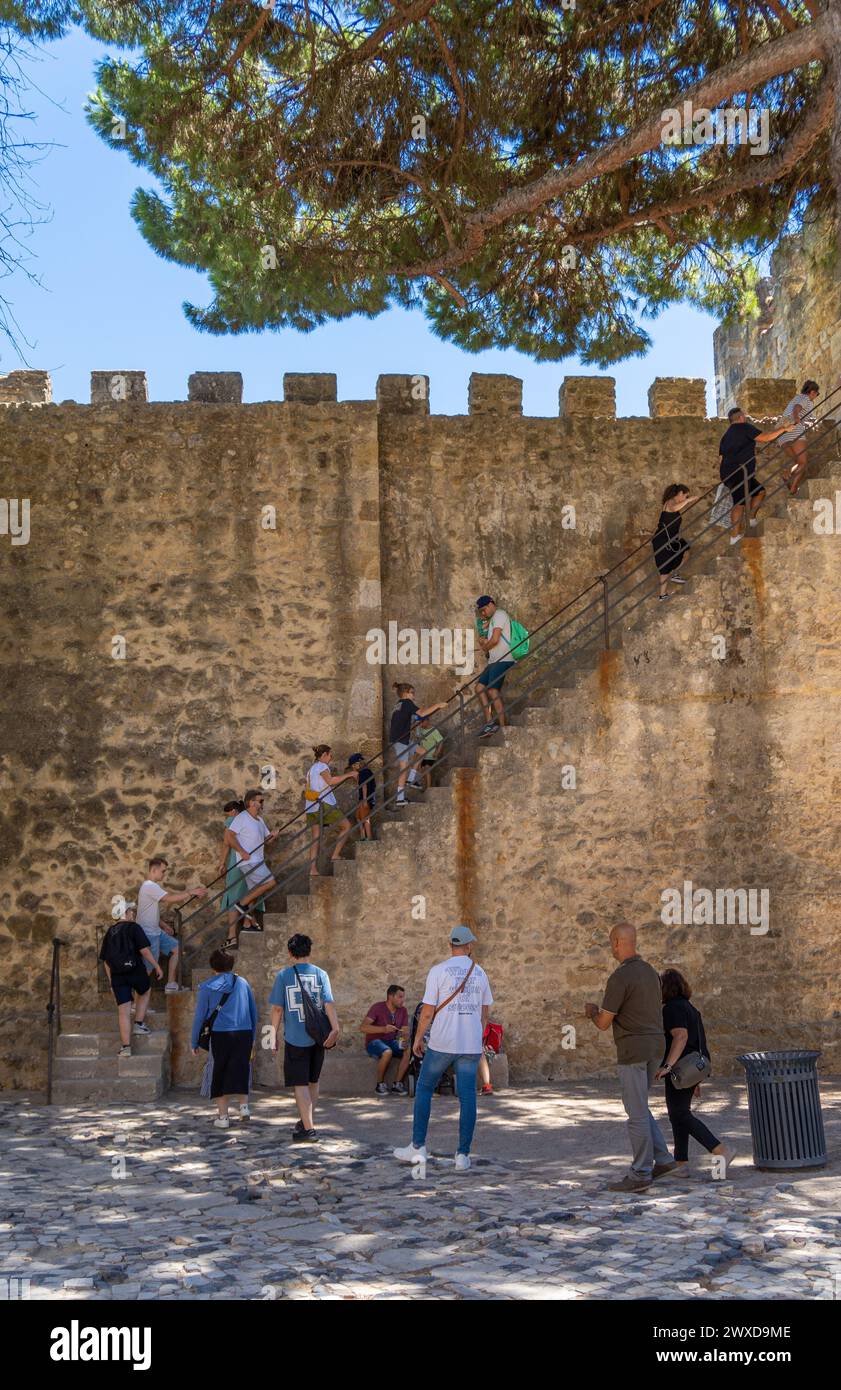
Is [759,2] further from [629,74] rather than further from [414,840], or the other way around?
[414,840]

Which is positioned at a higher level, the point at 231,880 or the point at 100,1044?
the point at 231,880

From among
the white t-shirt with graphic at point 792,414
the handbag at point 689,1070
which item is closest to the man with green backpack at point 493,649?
the white t-shirt with graphic at point 792,414

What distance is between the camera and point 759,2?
12930mm

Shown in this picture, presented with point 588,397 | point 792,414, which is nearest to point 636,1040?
point 792,414

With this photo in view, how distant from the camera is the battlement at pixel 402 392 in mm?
13828

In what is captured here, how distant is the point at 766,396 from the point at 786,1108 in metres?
8.98

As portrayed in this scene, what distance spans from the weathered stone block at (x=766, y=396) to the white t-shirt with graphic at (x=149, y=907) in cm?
797

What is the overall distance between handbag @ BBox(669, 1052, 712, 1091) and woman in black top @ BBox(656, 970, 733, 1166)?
0.10 ft

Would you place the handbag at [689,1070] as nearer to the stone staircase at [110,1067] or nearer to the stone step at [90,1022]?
the stone staircase at [110,1067]

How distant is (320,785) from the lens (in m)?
12.7

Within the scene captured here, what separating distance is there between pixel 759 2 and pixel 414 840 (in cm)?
842
